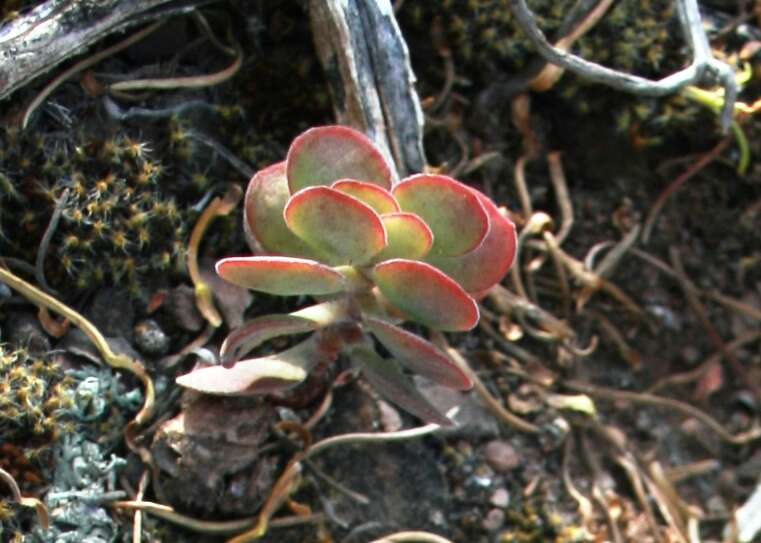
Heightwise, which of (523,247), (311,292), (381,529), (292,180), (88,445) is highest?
(292,180)

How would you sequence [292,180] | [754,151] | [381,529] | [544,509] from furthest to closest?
[754,151]
[544,509]
[381,529]
[292,180]

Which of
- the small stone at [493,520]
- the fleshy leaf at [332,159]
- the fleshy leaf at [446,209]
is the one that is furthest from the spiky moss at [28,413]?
the small stone at [493,520]

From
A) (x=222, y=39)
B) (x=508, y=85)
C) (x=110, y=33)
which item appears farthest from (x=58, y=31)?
(x=508, y=85)

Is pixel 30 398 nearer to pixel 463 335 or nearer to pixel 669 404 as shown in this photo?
pixel 463 335

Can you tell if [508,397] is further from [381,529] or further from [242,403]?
[242,403]

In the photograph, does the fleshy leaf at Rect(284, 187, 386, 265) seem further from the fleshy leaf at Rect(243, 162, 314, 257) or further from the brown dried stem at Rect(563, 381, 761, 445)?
the brown dried stem at Rect(563, 381, 761, 445)

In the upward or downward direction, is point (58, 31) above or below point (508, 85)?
above

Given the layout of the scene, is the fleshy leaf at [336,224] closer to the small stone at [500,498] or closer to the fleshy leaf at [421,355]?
the fleshy leaf at [421,355]

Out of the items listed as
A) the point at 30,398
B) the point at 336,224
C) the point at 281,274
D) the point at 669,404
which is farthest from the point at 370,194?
the point at 669,404
